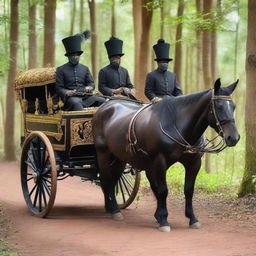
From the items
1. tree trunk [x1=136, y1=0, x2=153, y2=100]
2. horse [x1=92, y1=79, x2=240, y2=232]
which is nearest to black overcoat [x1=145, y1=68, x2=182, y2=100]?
horse [x1=92, y1=79, x2=240, y2=232]

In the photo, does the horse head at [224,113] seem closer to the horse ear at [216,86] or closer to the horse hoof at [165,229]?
the horse ear at [216,86]

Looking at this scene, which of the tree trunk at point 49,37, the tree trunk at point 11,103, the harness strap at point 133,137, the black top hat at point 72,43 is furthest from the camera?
the tree trunk at point 11,103

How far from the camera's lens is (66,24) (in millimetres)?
33469

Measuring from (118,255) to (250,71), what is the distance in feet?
17.9

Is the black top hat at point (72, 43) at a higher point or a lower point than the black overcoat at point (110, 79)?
higher

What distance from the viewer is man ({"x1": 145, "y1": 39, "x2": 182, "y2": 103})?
392 inches

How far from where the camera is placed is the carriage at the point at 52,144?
988 cm

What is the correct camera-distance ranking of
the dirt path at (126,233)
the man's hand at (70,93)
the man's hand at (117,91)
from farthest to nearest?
the man's hand at (117,91) < the man's hand at (70,93) < the dirt path at (126,233)

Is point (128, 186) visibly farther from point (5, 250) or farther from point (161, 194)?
point (5, 250)

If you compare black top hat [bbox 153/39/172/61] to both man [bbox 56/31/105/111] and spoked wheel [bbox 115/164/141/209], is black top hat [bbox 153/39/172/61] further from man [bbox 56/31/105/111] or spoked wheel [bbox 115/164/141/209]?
spoked wheel [bbox 115/164/141/209]

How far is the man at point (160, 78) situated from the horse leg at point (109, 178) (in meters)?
→ 1.33

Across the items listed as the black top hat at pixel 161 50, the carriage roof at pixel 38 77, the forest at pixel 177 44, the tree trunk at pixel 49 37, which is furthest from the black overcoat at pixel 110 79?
the tree trunk at pixel 49 37

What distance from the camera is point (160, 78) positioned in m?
10.0

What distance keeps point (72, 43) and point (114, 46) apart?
790 millimetres
